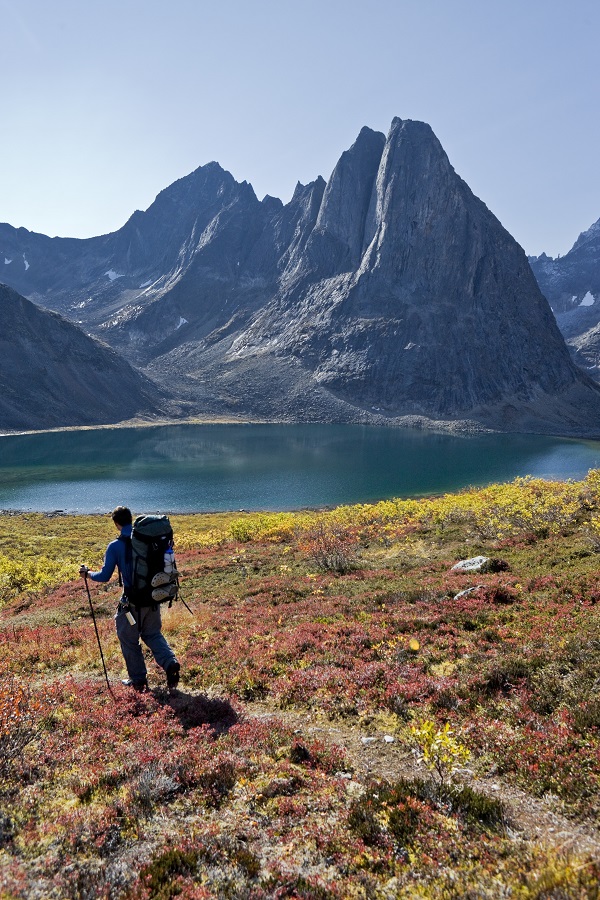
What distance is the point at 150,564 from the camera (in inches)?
340

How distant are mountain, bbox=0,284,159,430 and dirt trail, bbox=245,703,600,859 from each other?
149 meters

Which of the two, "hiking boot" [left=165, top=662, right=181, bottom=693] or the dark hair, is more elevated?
the dark hair

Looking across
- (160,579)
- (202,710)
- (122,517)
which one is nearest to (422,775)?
(202,710)

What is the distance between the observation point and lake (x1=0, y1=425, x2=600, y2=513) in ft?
221

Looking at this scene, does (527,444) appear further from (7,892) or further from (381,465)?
(7,892)

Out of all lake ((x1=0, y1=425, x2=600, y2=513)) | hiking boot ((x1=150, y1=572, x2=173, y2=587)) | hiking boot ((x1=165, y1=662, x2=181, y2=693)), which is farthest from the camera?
lake ((x1=0, y1=425, x2=600, y2=513))

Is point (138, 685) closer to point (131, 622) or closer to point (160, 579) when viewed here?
point (131, 622)

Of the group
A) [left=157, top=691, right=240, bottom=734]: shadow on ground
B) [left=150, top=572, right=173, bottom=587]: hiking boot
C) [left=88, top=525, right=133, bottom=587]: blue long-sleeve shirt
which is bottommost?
[left=157, top=691, right=240, bottom=734]: shadow on ground

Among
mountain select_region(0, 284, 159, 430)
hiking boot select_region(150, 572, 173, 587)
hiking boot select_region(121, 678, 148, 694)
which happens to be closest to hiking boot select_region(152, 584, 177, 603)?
hiking boot select_region(150, 572, 173, 587)

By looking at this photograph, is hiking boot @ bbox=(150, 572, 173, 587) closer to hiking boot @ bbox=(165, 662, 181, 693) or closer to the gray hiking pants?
the gray hiking pants

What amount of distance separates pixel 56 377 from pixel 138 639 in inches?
6808

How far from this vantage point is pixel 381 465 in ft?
300

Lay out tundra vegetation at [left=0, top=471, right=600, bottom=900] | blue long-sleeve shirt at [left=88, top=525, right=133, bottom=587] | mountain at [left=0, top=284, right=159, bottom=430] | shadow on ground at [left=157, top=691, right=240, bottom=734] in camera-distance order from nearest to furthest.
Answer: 1. tundra vegetation at [left=0, top=471, right=600, bottom=900]
2. shadow on ground at [left=157, top=691, right=240, bottom=734]
3. blue long-sleeve shirt at [left=88, top=525, right=133, bottom=587]
4. mountain at [left=0, top=284, right=159, bottom=430]

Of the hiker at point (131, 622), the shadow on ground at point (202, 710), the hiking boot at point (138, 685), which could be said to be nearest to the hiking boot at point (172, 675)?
the hiker at point (131, 622)
